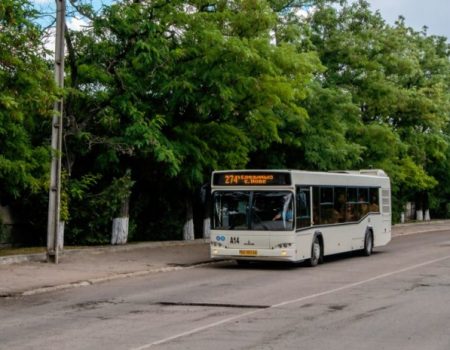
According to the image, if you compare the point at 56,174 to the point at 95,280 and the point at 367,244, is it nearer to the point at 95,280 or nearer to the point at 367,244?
the point at 95,280

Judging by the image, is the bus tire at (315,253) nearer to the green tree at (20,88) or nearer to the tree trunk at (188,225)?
the green tree at (20,88)

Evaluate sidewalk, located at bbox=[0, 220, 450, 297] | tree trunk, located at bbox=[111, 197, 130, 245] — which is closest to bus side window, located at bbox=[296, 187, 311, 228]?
sidewalk, located at bbox=[0, 220, 450, 297]

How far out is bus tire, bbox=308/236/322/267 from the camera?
21172mm

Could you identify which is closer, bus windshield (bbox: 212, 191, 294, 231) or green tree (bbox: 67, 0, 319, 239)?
bus windshield (bbox: 212, 191, 294, 231)

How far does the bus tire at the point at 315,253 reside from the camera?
69.5 feet

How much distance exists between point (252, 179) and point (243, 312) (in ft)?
26.8

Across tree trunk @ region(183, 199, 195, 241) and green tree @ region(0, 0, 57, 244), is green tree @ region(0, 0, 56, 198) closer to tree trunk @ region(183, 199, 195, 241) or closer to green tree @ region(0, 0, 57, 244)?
green tree @ region(0, 0, 57, 244)

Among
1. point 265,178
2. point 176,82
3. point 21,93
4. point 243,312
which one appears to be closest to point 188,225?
point 176,82

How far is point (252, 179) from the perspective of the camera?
20.2 meters

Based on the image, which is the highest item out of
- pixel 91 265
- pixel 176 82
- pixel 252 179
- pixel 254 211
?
pixel 176 82

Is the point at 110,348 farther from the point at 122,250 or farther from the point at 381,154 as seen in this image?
the point at 381,154

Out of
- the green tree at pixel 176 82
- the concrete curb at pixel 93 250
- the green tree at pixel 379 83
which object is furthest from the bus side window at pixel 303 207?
the green tree at pixel 379 83

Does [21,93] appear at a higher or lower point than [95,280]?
higher

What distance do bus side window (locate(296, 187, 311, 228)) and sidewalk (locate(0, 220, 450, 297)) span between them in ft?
11.6
